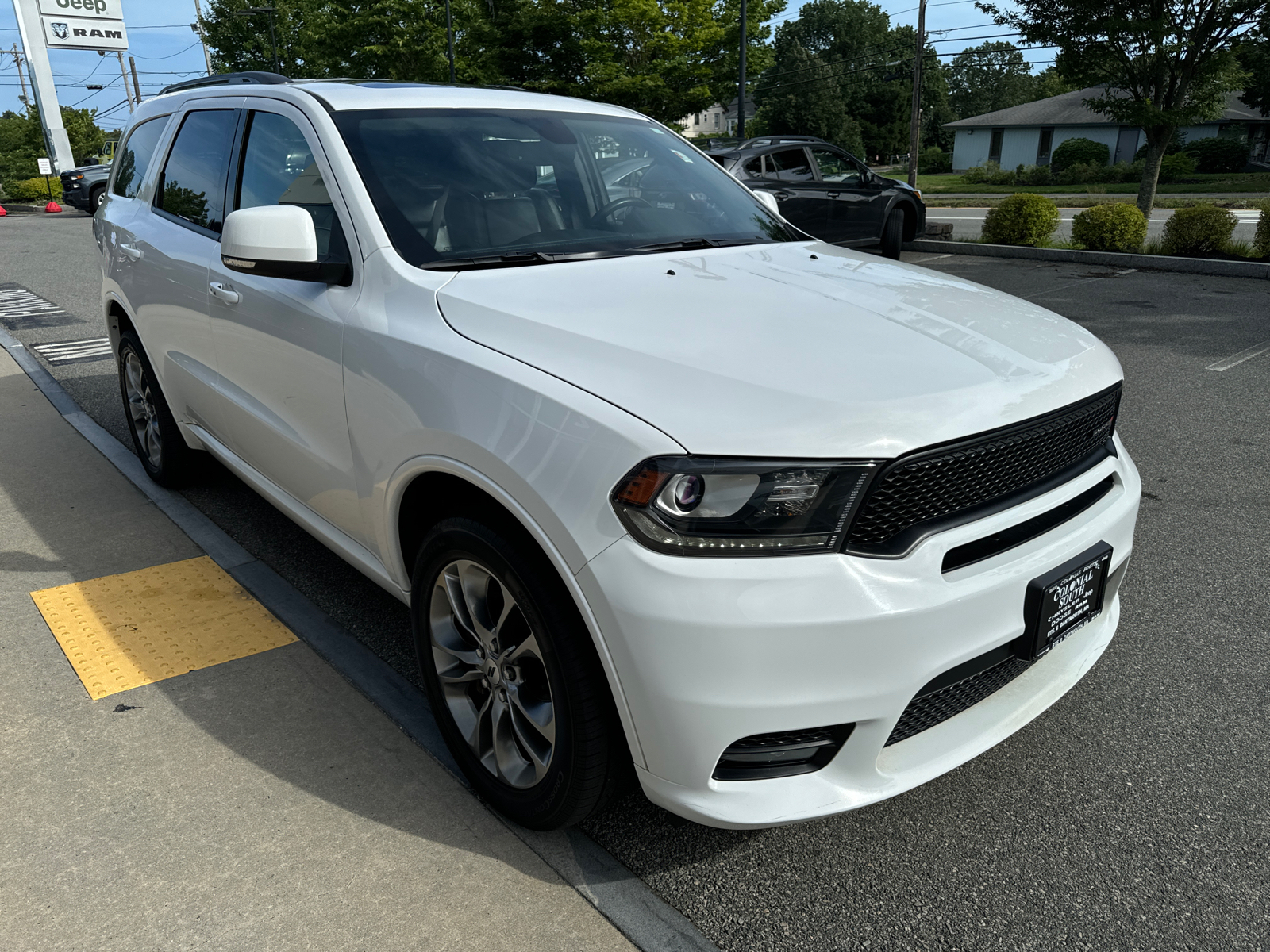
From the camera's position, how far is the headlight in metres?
1.82

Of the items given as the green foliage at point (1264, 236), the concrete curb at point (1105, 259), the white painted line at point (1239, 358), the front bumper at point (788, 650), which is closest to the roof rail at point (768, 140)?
the concrete curb at point (1105, 259)

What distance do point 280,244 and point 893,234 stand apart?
42.5 ft

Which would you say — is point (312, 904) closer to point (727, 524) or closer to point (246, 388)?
point (727, 524)

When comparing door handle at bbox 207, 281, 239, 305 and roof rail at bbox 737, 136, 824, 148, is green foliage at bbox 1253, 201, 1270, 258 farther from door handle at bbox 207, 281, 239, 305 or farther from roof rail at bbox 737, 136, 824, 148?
door handle at bbox 207, 281, 239, 305

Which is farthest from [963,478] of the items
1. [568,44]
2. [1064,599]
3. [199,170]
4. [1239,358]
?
[568,44]

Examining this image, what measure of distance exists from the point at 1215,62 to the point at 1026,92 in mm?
92268

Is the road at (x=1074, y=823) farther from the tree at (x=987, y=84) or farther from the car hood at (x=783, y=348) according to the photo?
the tree at (x=987, y=84)

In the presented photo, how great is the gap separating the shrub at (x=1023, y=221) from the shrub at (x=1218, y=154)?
38.7 m

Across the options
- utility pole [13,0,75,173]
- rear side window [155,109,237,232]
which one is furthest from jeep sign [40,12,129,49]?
rear side window [155,109,237,232]

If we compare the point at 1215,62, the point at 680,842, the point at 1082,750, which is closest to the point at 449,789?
the point at 680,842

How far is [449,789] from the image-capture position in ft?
8.46

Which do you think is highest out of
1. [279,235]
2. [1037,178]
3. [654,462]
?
[279,235]

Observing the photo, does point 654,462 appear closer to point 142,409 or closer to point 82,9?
point 142,409

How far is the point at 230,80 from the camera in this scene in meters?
3.97
